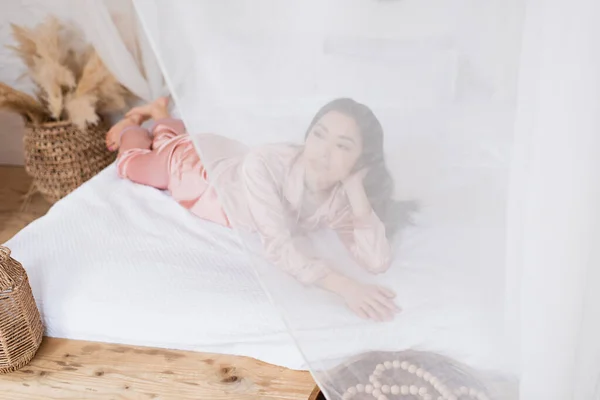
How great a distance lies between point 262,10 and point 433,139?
0.28 m

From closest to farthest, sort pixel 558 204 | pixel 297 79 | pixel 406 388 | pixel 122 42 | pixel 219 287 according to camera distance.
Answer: pixel 558 204
pixel 297 79
pixel 406 388
pixel 219 287
pixel 122 42

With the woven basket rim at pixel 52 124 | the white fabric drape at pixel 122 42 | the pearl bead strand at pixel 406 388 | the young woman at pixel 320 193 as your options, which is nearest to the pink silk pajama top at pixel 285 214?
the young woman at pixel 320 193

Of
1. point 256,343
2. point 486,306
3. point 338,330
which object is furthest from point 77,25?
point 486,306

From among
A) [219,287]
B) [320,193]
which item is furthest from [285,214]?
[219,287]

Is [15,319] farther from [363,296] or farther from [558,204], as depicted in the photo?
[558,204]

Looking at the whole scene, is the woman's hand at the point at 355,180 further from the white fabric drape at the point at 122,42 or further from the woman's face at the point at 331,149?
the white fabric drape at the point at 122,42

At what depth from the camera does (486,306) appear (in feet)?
2.64

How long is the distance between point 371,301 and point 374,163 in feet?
0.68

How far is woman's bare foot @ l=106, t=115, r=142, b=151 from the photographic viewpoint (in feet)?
6.61

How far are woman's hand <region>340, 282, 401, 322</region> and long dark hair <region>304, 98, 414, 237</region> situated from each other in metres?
0.09

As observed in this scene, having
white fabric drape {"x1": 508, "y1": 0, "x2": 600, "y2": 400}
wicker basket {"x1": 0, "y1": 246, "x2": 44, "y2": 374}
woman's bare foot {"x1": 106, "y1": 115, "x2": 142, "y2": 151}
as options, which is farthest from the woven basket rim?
white fabric drape {"x1": 508, "y1": 0, "x2": 600, "y2": 400}

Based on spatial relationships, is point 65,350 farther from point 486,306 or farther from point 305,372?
point 486,306

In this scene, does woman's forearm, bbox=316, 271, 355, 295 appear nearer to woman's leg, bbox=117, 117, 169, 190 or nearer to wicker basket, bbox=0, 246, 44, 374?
wicker basket, bbox=0, 246, 44, 374

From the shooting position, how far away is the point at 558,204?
687 millimetres
